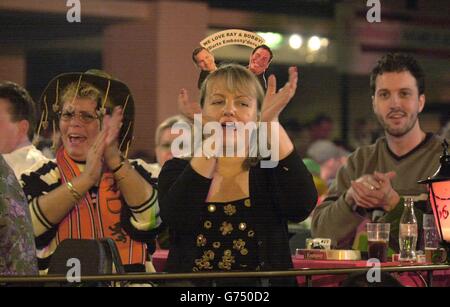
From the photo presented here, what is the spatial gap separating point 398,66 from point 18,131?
2.02m

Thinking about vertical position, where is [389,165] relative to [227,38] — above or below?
below

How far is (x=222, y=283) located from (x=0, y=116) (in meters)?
1.39

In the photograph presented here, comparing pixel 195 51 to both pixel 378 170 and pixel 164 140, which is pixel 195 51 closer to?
pixel 164 140

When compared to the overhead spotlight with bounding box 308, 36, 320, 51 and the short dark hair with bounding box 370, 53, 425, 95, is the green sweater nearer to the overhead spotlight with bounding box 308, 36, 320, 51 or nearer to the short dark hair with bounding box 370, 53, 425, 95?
the short dark hair with bounding box 370, 53, 425, 95

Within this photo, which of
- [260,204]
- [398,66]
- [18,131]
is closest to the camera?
[260,204]

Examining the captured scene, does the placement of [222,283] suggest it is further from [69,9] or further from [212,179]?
[69,9]

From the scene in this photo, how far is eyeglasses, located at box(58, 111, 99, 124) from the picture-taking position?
5.05 m

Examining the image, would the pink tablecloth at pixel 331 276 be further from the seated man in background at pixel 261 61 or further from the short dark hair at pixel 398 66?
the short dark hair at pixel 398 66

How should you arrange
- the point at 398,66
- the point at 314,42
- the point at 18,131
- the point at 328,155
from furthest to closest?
the point at 328,155 → the point at 398,66 → the point at 314,42 → the point at 18,131

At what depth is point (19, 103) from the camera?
5000mm

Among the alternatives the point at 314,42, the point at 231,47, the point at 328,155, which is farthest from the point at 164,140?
the point at 328,155

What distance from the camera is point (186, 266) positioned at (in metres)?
4.82
